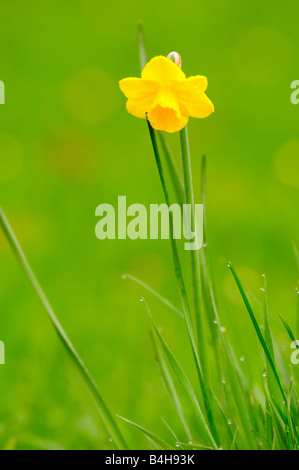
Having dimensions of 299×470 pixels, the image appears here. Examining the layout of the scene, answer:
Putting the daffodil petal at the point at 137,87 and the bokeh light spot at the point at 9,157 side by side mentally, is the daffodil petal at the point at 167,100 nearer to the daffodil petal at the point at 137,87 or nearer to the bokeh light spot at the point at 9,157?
the daffodil petal at the point at 137,87

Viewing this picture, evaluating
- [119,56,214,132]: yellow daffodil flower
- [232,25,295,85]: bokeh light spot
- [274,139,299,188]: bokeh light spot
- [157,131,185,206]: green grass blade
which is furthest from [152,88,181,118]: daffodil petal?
[232,25,295,85]: bokeh light spot

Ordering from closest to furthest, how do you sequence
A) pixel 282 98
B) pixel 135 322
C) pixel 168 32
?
pixel 135 322, pixel 282 98, pixel 168 32

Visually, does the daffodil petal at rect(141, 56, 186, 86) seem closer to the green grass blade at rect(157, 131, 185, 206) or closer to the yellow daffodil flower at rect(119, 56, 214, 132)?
the yellow daffodil flower at rect(119, 56, 214, 132)

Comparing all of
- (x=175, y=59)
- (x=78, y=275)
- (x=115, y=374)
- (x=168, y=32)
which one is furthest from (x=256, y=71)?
(x=175, y=59)

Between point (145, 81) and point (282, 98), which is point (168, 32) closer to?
point (282, 98)

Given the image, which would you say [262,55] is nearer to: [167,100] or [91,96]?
[91,96]
